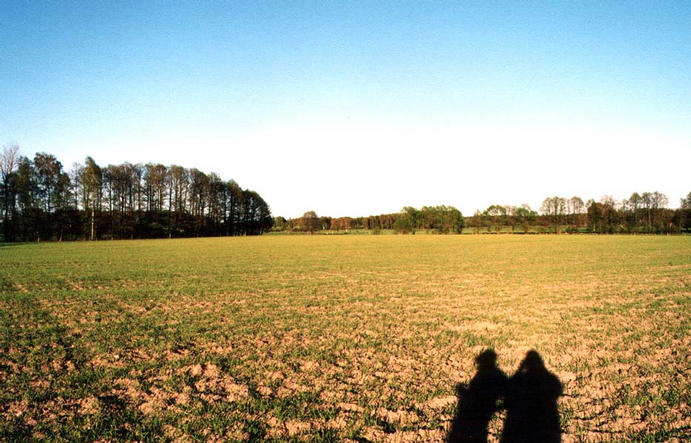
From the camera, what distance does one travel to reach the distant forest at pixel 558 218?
9094 centimetres

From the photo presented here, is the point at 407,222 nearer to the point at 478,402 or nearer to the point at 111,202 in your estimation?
the point at 111,202

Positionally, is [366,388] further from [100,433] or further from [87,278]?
[87,278]

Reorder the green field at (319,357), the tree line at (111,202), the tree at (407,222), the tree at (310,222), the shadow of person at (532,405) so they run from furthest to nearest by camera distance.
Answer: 1. the tree at (310,222)
2. the tree at (407,222)
3. the tree line at (111,202)
4. the green field at (319,357)
5. the shadow of person at (532,405)

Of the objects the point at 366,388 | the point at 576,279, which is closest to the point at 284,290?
the point at 366,388

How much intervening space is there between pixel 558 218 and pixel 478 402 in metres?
126

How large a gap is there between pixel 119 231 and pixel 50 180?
14.8 metres

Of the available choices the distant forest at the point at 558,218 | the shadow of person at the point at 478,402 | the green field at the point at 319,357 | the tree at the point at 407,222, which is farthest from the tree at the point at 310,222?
the shadow of person at the point at 478,402

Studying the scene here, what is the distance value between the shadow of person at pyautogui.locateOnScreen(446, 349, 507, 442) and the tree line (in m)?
77.8

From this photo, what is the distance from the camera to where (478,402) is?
200 inches

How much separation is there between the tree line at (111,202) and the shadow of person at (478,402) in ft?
255

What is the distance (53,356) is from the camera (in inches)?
273

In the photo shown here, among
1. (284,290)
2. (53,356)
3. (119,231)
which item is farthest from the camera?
(119,231)

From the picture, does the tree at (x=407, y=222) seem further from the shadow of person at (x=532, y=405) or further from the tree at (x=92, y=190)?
the shadow of person at (x=532, y=405)

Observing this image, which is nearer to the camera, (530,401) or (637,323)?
(530,401)
